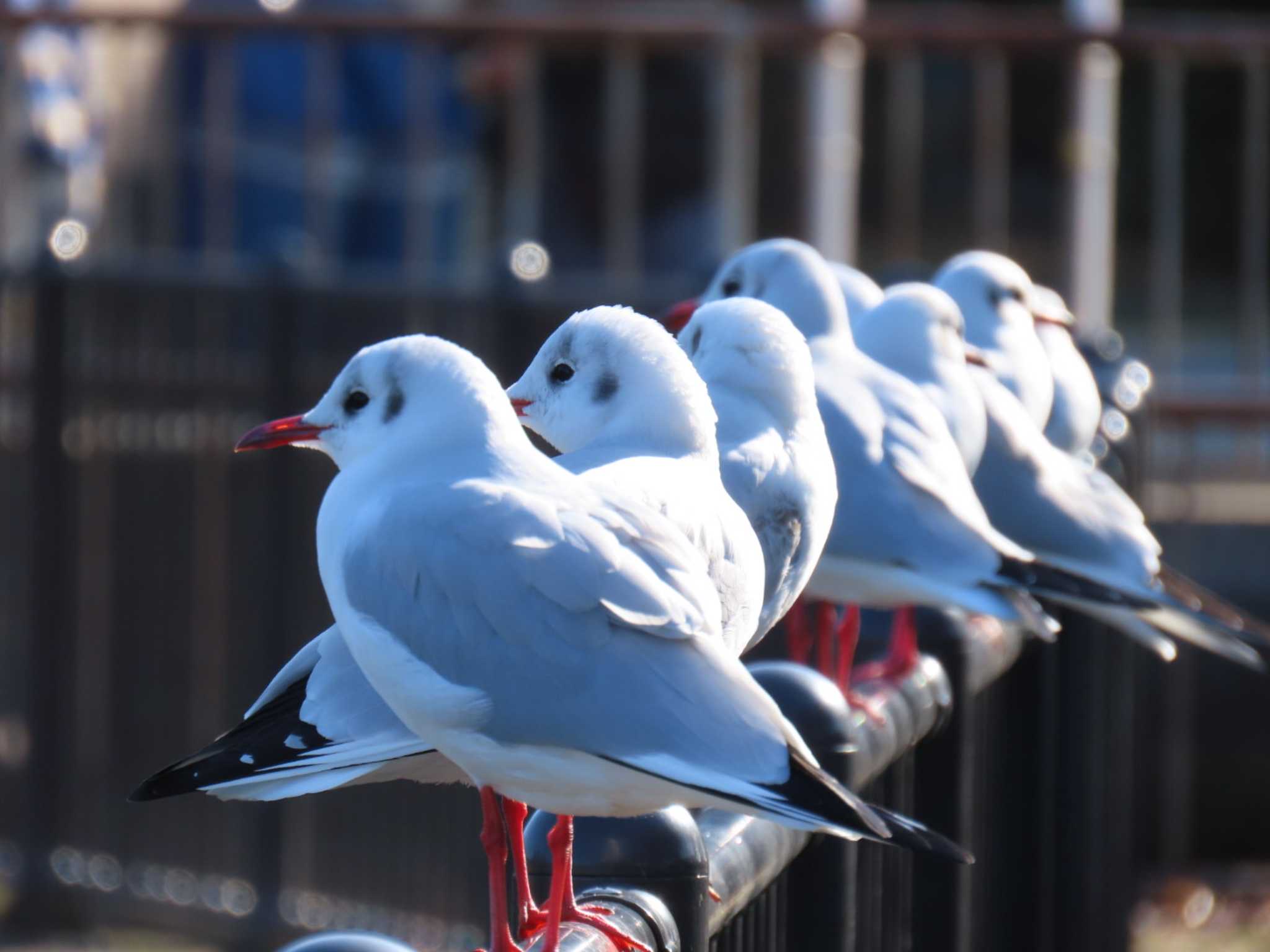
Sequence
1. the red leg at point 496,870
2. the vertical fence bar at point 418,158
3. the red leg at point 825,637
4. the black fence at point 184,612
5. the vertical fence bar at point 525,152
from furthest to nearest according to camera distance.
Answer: the vertical fence bar at point 525,152 < the vertical fence bar at point 418,158 < the black fence at point 184,612 < the red leg at point 825,637 < the red leg at point 496,870

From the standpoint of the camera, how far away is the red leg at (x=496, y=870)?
1.43 metres

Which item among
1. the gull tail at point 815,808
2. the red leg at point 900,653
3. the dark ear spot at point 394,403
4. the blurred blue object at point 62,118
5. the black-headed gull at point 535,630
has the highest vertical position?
the blurred blue object at point 62,118

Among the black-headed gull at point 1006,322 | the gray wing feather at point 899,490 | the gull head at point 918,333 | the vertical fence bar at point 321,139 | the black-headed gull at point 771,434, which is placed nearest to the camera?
the black-headed gull at point 771,434

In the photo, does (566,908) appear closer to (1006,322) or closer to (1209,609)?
(1209,609)

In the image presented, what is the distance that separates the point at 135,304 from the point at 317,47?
1253 mm

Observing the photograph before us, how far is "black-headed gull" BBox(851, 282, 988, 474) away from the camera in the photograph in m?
2.55

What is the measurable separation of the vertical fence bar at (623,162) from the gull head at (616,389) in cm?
442

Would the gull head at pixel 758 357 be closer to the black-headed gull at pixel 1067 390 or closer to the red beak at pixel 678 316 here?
the red beak at pixel 678 316

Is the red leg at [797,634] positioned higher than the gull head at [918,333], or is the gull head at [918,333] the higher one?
the gull head at [918,333]

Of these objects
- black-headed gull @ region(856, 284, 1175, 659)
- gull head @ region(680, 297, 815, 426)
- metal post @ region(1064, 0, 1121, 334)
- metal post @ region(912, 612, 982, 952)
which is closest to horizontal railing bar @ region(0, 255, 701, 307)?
metal post @ region(1064, 0, 1121, 334)

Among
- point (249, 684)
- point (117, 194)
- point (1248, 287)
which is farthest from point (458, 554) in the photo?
point (117, 194)

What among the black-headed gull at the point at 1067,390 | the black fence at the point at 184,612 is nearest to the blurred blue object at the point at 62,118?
the black fence at the point at 184,612

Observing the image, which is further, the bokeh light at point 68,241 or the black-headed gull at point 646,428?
the bokeh light at point 68,241

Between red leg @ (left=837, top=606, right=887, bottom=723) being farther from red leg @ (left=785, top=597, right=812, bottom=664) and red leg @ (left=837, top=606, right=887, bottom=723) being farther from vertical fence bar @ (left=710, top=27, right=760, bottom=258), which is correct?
vertical fence bar @ (left=710, top=27, right=760, bottom=258)
